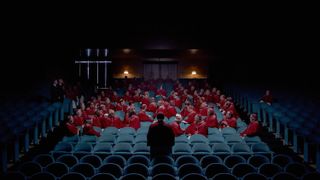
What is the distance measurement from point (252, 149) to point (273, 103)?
7.14 meters

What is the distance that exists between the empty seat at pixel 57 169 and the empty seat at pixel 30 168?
178mm

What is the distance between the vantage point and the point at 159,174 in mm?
6902

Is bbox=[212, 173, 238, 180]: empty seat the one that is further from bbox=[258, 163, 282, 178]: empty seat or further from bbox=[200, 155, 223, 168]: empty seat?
bbox=[200, 155, 223, 168]: empty seat

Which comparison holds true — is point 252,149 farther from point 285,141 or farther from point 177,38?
point 177,38

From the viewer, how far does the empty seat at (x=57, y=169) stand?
7.46 meters

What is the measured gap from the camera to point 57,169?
752cm

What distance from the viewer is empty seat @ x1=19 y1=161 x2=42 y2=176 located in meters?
7.52

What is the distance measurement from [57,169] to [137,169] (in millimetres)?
1511

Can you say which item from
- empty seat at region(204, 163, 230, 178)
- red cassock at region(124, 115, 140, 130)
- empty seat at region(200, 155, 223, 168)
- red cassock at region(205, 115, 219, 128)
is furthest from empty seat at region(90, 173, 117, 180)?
red cassock at region(205, 115, 219, 128)

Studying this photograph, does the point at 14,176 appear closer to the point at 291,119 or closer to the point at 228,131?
the point at 228,131

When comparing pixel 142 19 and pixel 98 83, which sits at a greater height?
pixel 142 19

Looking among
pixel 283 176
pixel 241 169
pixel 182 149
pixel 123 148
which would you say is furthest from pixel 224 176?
pixel 123 148

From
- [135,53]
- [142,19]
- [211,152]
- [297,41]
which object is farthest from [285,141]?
[135,53]

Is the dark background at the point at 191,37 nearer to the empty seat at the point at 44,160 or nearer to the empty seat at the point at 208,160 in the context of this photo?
the empty seat at the point at 44,160
